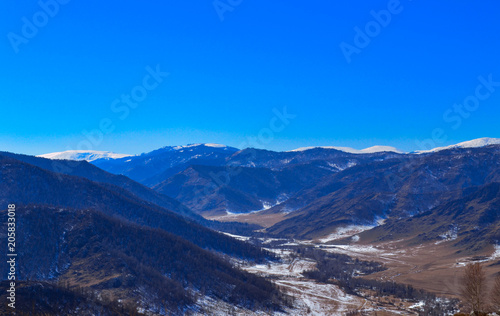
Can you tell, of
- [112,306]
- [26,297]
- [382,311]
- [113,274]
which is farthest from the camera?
[382,311]

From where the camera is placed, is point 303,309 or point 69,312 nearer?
point 69,312

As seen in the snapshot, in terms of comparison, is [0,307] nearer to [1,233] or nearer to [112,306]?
[112,306]

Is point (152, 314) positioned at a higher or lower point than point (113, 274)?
lower

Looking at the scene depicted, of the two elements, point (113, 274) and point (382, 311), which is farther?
point (382, 311)

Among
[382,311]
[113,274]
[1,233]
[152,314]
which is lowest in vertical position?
[382,311]

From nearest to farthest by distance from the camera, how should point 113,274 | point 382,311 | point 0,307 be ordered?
point 0,307, point 113,274, point 382,311

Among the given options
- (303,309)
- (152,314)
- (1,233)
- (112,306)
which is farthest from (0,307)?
(303,309)

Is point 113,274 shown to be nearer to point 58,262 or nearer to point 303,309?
point 58,262

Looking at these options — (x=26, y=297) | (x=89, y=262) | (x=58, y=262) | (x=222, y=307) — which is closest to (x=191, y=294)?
(x=222, y=307)

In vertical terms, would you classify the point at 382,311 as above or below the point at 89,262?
below
